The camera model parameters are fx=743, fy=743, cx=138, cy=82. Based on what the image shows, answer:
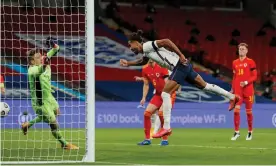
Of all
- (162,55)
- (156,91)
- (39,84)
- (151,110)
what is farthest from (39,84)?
(156,91)

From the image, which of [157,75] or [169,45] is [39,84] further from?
[157,75]

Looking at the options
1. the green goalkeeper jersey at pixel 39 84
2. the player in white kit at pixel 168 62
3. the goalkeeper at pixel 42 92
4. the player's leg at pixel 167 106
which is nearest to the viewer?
the player in white kit at pixel 168 62

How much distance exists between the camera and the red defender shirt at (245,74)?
661 inches

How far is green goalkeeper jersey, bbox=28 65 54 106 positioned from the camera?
12.3 m

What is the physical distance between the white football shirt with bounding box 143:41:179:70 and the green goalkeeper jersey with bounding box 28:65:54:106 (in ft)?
5.58

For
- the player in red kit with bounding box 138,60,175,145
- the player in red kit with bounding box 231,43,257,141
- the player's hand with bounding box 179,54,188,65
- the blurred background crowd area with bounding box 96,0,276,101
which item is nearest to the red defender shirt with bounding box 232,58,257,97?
the player in red kit with bounding box 231,43,257,141

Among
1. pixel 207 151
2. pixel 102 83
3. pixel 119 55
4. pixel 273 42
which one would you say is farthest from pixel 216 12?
pixel 207 151

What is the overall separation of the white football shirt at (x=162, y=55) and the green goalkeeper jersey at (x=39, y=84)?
1700mm

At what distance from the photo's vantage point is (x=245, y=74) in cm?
1686

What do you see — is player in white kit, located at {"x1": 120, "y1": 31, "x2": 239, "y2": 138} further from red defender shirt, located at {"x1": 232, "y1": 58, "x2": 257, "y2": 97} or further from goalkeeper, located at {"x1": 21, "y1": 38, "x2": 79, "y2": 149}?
red defender shirt, located at {"x1": 232, "y1": 58, "x2": 257, "y2": 97}

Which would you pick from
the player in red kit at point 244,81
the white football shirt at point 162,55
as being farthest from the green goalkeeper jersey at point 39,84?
the player in red kit at point 244,81

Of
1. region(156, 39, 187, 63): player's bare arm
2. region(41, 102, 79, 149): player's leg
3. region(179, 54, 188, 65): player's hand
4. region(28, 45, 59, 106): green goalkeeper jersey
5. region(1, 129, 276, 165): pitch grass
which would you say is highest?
region(156, 39, 187, 63): player's bare arm

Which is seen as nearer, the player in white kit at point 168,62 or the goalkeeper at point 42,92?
the player in white kit at point 168,62

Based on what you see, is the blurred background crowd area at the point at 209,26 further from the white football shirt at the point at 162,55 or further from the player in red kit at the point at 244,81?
the white football shirt at the point at 162,55
